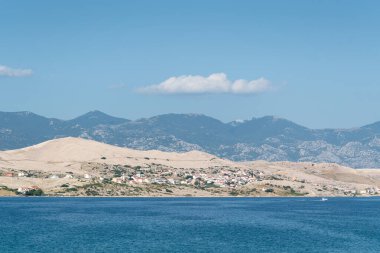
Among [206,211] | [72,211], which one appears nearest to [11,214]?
[72,211]

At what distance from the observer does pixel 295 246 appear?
117 meters

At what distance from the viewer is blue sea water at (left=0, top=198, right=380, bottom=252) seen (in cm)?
11312

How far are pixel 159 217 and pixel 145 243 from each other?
5508 centimetres

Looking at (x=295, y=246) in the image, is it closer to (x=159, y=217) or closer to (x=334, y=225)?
(x=334, y=225)

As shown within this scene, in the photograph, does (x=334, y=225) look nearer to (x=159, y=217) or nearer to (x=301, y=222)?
(x=301, y=222)

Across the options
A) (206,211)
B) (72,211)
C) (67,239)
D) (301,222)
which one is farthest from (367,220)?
(67,239)

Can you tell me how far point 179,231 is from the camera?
137625mm

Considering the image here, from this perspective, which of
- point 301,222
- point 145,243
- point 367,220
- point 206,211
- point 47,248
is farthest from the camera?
point 206,211

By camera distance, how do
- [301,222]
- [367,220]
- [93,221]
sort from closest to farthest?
[93,221], [301,222], [367,220]

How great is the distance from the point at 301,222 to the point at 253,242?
49066 mm

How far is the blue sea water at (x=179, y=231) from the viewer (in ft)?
371

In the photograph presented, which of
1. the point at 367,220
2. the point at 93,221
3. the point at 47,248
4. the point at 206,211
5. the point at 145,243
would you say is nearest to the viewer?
the point at 47,248

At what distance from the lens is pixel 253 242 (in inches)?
4791

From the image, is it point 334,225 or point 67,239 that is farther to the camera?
point 334,225
